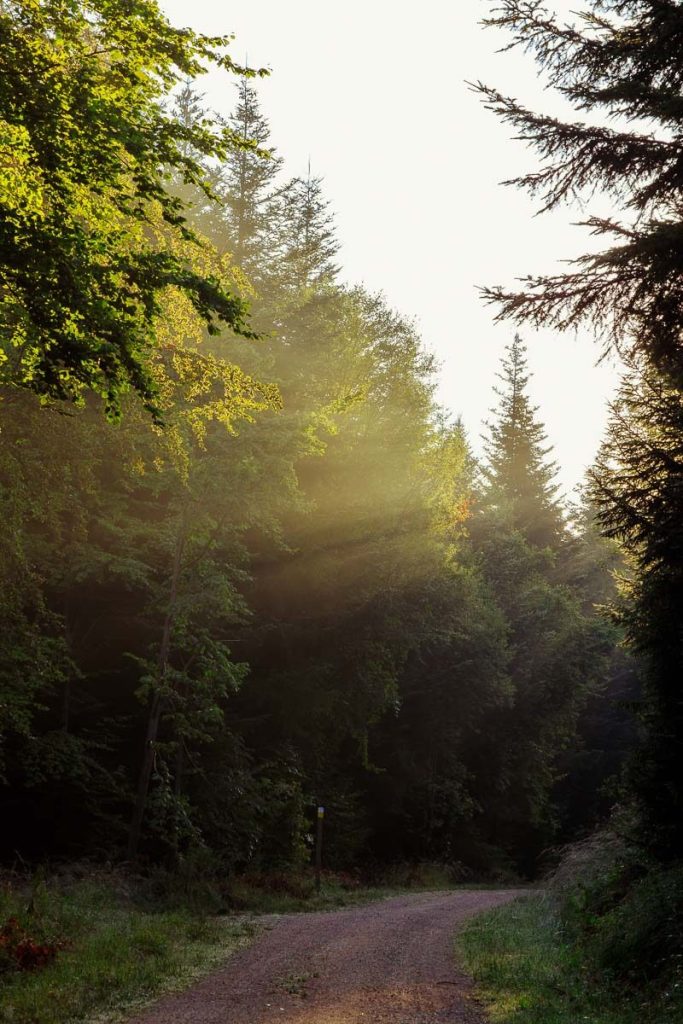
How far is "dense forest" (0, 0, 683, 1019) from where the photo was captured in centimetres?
741

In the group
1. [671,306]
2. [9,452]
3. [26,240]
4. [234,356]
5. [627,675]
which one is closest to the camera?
[26,240]

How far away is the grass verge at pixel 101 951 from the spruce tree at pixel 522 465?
3899cm

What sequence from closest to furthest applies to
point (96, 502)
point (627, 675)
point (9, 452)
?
1. point (9, 452)
2. point (96, 502)
3. point (627, 675)

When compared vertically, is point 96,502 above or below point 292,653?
above

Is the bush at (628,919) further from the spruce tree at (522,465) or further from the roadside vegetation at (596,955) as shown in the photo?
the spruce tree at (522,465)

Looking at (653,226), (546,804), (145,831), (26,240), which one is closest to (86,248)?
(26,240)

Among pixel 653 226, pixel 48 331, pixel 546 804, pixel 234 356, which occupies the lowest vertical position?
pixel 546 804

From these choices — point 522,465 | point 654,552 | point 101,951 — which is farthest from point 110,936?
point 522,465

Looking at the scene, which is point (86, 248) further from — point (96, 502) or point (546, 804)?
point (546, 804)

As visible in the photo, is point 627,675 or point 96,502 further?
point 627,675

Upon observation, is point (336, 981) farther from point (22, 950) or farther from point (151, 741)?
point (151, 741)

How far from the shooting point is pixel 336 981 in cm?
995

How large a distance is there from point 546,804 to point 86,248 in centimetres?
3913

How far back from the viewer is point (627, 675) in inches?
1948
